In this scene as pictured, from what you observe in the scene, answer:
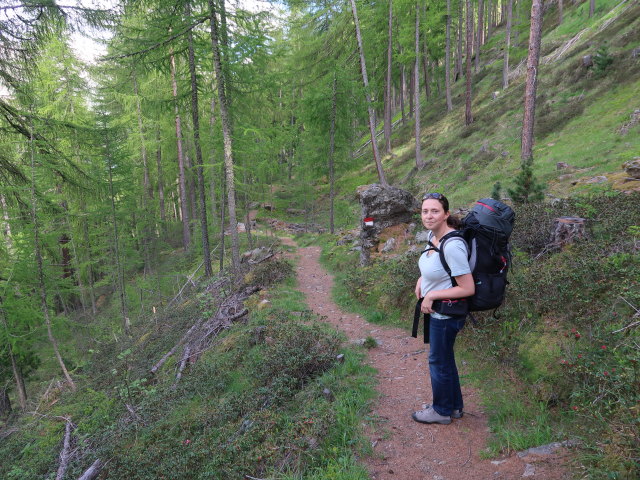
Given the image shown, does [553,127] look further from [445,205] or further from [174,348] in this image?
[174,348]

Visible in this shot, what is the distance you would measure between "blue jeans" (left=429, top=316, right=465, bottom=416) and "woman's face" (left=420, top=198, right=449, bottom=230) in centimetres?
96

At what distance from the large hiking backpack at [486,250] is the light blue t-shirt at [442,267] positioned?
2.3 inches

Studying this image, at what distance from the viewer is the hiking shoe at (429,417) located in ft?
12.2

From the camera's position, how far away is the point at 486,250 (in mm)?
3000

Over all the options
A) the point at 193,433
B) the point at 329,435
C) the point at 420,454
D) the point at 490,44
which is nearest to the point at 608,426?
the point at 420,454

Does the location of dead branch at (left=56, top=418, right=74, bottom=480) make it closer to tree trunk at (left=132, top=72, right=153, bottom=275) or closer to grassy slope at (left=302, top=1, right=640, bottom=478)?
grassy slope at (left=302, top=1, right=640, bottom=478)

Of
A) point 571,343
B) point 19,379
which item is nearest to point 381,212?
point 571,343

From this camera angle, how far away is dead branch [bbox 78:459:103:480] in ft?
16.0

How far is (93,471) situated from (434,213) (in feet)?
20.4

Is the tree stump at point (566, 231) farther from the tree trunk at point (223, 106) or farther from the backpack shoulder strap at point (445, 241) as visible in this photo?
the tree trunk at point (223, 106)

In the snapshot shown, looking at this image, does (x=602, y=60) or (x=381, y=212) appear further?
(x=602, y=60)

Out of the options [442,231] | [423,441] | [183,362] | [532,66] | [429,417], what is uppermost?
[532,66]

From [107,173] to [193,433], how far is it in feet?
44.2

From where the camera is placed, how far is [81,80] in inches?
704
